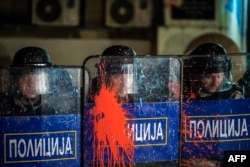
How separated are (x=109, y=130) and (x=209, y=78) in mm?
947

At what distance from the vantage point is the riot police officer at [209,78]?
404 centimetres

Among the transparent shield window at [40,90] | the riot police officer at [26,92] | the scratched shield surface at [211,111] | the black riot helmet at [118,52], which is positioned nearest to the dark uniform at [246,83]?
the scratched shield surface at [211,111]

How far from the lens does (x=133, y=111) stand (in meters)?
3.91

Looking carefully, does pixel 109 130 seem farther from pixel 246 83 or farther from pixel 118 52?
pixel 246 83

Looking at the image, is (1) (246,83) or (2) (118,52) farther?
(2) (118,52)

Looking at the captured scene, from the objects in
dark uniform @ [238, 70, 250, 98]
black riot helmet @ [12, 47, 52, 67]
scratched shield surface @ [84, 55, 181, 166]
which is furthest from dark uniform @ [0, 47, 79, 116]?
dark uniform @ [238, 70, 250, 98]

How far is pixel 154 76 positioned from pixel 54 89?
0.81 m

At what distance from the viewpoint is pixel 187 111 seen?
401 cm

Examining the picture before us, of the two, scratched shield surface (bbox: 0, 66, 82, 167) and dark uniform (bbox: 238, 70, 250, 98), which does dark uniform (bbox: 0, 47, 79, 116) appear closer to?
scratched shield surface (bbox: 0, 66, 82, 167)

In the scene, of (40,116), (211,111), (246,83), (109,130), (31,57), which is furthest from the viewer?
(31,57)

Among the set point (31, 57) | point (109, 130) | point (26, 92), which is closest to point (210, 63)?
point (109, 130)

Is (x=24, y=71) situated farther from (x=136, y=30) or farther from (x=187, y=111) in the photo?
(x=136, y=30)

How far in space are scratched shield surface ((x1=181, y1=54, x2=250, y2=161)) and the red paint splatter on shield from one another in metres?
0.51

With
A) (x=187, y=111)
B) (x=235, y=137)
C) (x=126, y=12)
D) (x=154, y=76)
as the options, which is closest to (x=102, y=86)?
(x=154, y=76)
